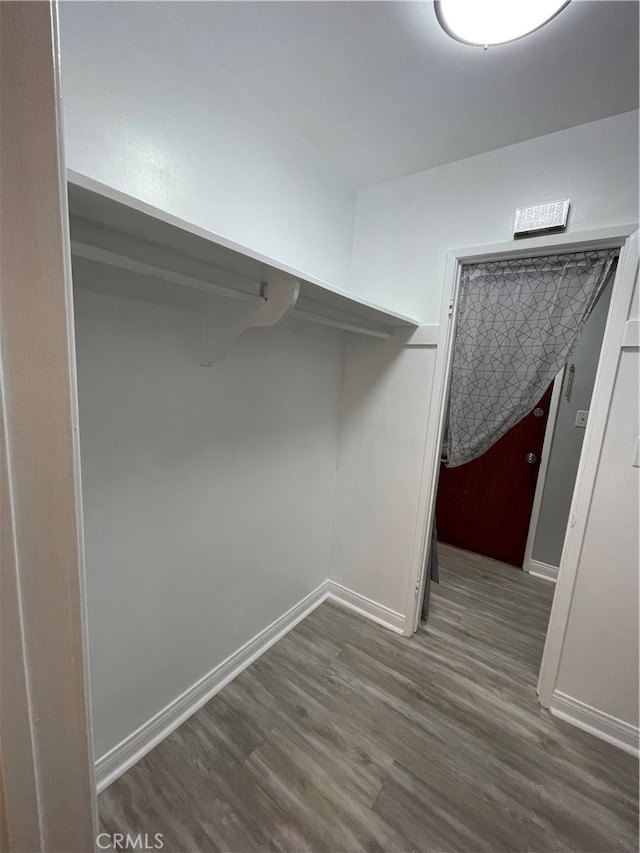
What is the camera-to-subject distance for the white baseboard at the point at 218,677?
129 cm

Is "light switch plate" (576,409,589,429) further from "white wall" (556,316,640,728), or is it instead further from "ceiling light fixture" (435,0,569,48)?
"ceiling light fixture" (435,0,569,48)

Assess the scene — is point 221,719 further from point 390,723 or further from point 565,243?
point 565,243

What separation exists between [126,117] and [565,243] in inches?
64.0

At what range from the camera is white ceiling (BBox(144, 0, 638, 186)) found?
1.03m

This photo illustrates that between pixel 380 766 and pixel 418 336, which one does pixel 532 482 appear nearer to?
pixel 418 336

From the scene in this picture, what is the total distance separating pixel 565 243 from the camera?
1481mm

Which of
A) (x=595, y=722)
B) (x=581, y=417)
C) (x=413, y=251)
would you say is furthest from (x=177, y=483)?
(x=581, y=417)

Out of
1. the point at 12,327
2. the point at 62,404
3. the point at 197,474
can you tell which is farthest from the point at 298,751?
the point at 12,327

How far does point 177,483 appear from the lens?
136 cm

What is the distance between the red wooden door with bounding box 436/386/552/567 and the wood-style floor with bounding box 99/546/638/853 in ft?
3.59

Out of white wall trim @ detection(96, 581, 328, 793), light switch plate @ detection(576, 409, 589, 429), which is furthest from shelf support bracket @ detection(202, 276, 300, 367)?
light switch plate @ detection(576, 409, 589, 429)

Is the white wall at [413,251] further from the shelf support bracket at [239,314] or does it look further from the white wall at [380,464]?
the shelf support bracket at [239,314]

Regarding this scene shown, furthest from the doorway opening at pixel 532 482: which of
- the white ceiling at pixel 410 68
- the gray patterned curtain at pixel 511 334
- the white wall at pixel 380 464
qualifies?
the white ceiling at pixel 410 68

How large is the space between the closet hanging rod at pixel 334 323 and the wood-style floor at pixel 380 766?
5.41 ft
